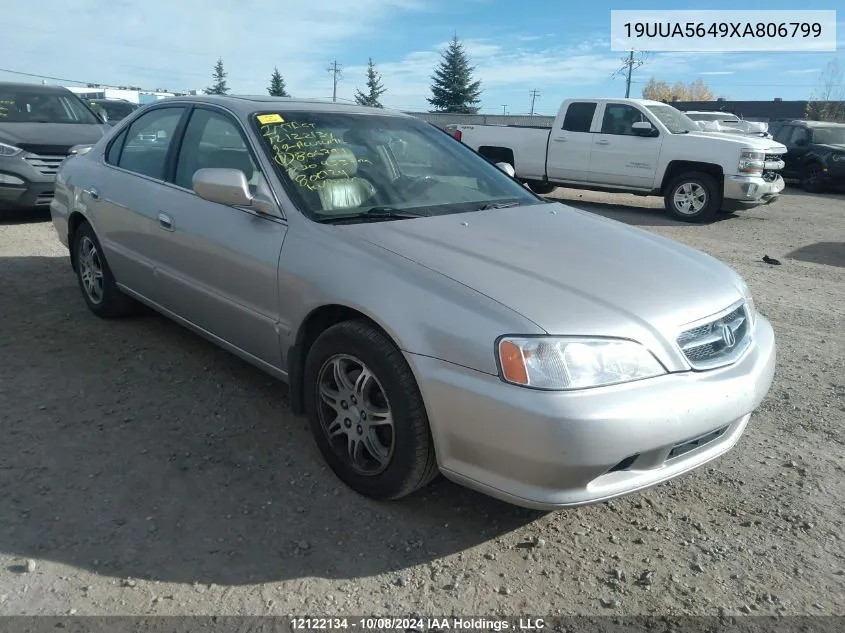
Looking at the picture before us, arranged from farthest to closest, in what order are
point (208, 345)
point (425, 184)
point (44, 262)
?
1. point (44, 262)
2. point (208, 345)
3. point (425, 184)

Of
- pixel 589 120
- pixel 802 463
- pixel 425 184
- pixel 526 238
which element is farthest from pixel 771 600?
pixel 589 120

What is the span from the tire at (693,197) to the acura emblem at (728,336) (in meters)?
8.92

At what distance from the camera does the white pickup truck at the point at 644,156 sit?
10625 millimetres

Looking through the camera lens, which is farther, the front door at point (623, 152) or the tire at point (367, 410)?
the front door at point (623, 152)

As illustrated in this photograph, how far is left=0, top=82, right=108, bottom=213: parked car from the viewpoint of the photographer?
833cm

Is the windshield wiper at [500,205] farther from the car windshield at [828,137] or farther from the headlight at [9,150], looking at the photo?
the car windshield at [828,137]

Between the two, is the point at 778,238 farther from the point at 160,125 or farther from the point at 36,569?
the point at 36,569

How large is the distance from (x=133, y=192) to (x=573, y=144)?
9247 mm

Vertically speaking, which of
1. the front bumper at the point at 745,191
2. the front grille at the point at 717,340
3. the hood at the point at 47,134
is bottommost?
the front grille at the point at 717,340

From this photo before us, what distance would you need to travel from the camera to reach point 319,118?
12.0 ft

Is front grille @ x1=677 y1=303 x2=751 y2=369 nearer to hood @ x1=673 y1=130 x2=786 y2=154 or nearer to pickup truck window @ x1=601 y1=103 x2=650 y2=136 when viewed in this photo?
hood @ x1=673 y1=130 x2=786 y2=154

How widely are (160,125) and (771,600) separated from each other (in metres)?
4.11

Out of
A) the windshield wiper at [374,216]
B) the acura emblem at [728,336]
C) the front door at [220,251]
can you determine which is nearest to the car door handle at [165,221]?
the front door at [220,251]

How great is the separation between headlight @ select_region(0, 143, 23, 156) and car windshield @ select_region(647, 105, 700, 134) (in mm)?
9516
